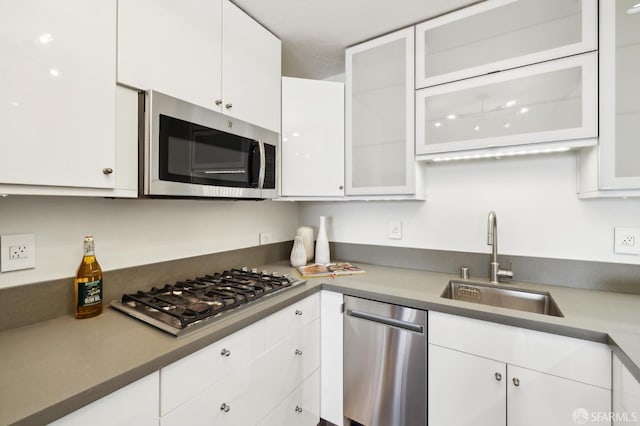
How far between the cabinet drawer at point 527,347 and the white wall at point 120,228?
1.21m

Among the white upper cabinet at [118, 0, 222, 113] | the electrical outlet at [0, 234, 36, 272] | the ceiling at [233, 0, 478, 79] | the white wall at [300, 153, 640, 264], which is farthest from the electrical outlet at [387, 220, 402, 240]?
the electrical outlet at [0, 234, 36, 272]

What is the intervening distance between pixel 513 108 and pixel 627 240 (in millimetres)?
815

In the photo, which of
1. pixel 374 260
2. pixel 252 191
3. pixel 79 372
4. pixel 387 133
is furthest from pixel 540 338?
pixel 79 372

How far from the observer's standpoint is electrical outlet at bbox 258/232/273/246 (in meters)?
1.96

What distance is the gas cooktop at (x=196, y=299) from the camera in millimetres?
964

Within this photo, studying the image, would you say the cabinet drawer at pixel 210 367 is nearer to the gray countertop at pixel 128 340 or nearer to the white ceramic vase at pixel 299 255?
the gray countertop at pixel 128 340

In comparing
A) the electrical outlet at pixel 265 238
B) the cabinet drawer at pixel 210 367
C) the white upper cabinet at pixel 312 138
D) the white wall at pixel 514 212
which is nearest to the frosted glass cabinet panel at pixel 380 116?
the white upper cabinet at pixel 312 138

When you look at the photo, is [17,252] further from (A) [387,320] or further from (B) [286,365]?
(A) [387,320]

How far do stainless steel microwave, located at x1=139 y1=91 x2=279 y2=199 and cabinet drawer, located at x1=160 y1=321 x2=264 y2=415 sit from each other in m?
0.57

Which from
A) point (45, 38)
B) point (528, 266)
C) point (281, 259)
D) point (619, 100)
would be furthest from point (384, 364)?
point (45, 38)

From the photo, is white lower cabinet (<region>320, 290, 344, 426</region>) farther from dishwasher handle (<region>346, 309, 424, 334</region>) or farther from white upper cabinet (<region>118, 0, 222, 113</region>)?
white upper cabinet (<region>118, 0, 222, 113</region>)

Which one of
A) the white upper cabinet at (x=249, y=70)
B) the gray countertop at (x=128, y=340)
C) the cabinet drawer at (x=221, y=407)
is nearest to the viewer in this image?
the gray countertop at (x=128, y=340)

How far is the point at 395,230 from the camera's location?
75.7 inches

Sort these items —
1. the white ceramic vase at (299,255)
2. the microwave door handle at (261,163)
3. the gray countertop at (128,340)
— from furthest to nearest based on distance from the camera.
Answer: the white ceramic vase at (299,255) → the microwave door handle at (261,163) → the gray countertop at (128,340)
